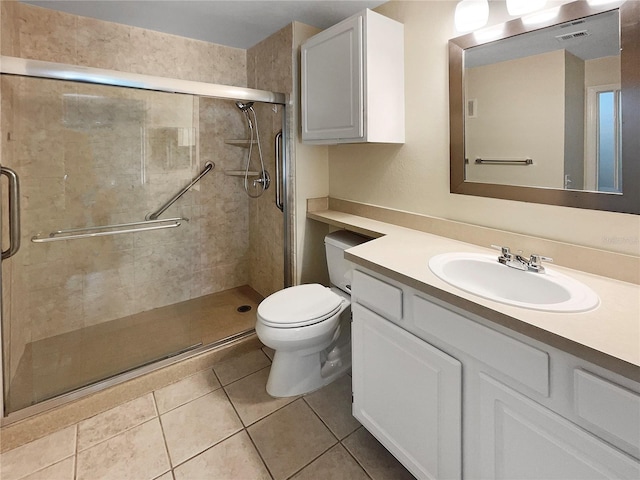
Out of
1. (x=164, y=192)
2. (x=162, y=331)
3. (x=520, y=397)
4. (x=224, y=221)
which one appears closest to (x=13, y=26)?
(x=164, y=192)

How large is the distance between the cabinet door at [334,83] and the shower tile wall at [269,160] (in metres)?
0.26

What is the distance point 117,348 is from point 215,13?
2129mm

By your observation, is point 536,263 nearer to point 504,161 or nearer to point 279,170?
point 504,161

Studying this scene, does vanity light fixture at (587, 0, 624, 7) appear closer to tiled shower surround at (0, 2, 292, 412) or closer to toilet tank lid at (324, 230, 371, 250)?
toilet tank lid at (324, 230, 371, 250)

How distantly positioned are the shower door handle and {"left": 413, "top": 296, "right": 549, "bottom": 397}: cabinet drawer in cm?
183

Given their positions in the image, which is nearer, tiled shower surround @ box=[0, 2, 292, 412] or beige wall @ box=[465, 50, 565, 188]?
beige wall @ box=[465, 50, 565, 188]

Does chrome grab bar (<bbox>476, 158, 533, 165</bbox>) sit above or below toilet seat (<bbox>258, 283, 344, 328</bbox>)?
above

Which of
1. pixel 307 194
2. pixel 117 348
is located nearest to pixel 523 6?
pixel 307 194

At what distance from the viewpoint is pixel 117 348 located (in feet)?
6.51

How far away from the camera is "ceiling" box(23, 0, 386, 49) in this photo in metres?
1.96

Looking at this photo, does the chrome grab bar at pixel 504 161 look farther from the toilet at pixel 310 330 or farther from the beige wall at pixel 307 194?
the beige wall at pixel 307 194

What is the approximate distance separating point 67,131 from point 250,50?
1.52 metres

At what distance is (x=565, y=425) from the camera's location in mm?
788

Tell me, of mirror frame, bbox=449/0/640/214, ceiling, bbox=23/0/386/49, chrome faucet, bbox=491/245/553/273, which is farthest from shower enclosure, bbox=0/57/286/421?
chrome faucet, bbox=491/245/553/273
